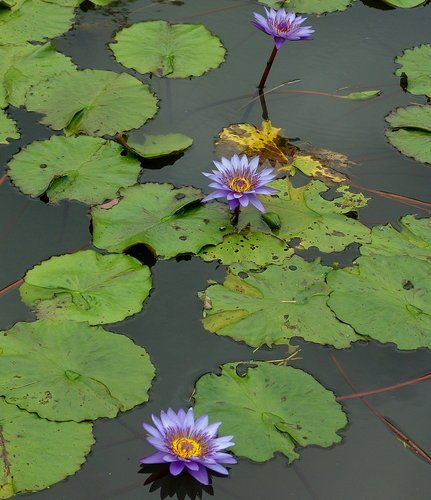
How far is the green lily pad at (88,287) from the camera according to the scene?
320 cm

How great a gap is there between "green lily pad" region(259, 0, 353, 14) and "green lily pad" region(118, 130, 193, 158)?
1.40 metres

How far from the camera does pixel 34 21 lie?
15.6 feet

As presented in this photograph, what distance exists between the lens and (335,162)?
4059 millimetres

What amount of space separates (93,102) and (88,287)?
4.15ft

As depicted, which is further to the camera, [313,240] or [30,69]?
[30,69]

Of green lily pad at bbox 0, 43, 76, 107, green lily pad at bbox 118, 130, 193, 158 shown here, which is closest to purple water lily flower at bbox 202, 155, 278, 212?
green lily pad at bbox 118, 130, 193, 158

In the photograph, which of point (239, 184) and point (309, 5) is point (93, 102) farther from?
point (309, 5)

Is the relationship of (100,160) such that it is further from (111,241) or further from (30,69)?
(30,69)

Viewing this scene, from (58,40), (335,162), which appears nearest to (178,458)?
(335,162)

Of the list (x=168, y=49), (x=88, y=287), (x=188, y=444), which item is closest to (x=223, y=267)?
(x=88, y=287)

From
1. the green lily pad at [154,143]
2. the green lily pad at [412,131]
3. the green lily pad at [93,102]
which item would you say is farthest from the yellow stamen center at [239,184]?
the green lily pad at [412,131]

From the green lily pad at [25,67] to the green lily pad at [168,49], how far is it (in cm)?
33

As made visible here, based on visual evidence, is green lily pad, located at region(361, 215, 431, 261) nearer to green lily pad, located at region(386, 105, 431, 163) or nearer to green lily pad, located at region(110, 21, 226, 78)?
green lily pad, located at region(386, 105, 431, 163)

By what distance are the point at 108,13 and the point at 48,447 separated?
303 cm
